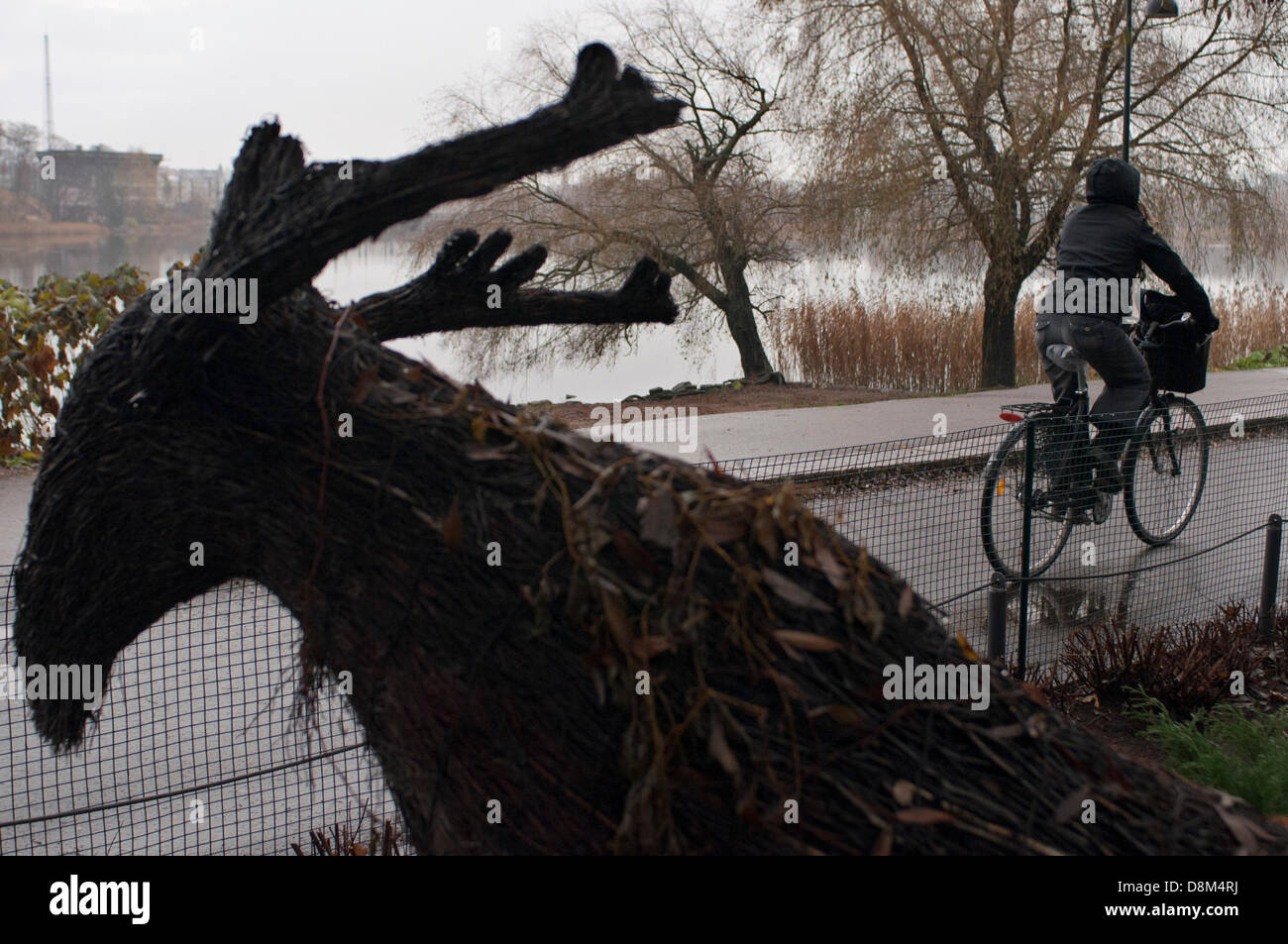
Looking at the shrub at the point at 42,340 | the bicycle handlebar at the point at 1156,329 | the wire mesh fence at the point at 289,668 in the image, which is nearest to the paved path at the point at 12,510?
the shrub at the point at 42,340

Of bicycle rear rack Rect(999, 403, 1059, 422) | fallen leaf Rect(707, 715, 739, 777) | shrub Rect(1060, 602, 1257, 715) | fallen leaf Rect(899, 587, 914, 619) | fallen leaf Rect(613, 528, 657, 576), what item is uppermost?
bicycle rear rack Rect(999, 403, 1059, 422)

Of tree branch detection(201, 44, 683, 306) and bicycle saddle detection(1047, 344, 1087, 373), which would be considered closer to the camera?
tree branch detection(201, 44, 683, 306)

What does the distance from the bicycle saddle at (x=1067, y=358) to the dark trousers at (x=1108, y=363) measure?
3 cm

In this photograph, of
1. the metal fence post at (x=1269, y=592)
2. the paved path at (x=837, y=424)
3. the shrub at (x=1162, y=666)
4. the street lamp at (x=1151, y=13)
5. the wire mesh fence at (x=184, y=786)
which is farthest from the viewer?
the street lamp at (x=1151, y=13)

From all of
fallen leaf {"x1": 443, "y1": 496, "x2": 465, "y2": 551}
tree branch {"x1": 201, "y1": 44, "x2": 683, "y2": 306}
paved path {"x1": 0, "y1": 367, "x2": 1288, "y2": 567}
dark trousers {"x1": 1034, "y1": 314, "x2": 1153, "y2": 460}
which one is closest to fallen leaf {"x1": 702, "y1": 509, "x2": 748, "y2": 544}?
fallen leaf {"x1": 443, "y1": 496, "x2": 465, "y2": 551}

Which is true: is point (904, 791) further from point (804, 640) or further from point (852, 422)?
point (852, 422)

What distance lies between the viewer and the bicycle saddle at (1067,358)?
264 inches

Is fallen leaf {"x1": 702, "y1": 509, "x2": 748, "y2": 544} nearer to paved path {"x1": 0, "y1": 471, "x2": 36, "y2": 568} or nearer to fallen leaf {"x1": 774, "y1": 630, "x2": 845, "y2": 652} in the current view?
fallen leaf {"x1": 774, "y1": 630, "x2": 845, "y2": 652}

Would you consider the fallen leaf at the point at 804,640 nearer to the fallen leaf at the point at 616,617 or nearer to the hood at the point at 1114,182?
the fallen leaf at the point at 616,617

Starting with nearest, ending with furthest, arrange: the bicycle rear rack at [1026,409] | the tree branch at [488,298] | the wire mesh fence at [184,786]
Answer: the tree branch at [488,298] → the wire mesh fence at [184,786] → the bicycle rear rack at [1026,409]

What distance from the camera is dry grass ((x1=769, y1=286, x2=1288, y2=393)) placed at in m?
17.1

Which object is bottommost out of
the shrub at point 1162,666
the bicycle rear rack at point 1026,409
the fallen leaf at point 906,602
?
the shrub at point 1162,666

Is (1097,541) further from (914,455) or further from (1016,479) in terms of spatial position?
(914,455)

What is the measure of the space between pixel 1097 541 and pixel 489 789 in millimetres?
6460
